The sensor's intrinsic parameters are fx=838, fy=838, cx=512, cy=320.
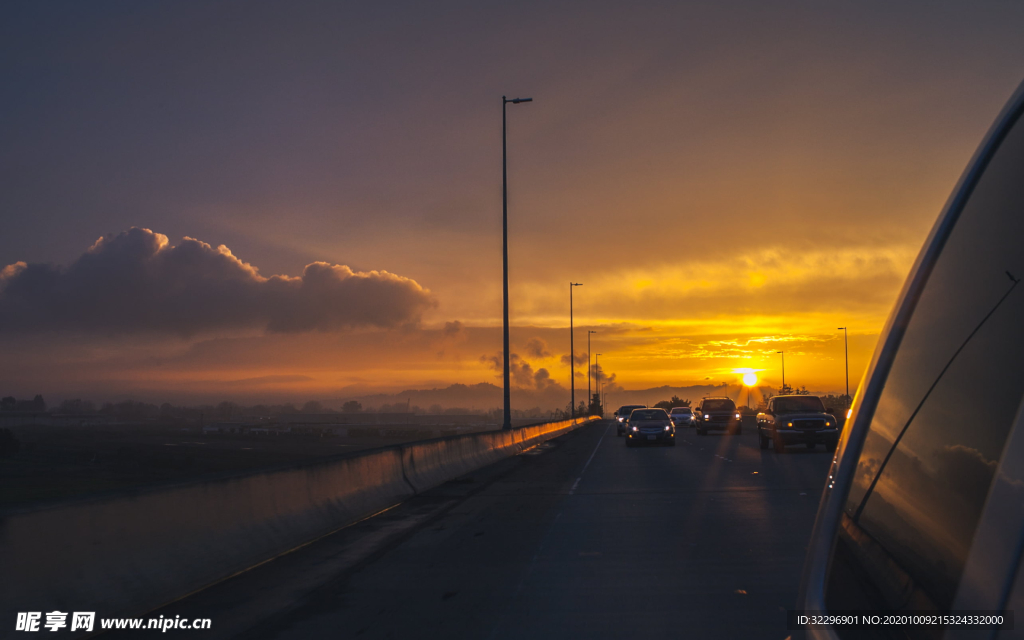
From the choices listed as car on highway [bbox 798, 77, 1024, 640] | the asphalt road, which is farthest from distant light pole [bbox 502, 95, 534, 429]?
car on highway [bbox 798, 77, 1024, 640]

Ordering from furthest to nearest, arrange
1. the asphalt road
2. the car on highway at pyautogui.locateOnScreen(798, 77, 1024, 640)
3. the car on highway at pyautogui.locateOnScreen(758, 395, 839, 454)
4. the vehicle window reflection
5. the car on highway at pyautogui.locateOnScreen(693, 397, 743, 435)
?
the car on highway at pyautogui.locateOnScreen(693, 397, 743, 435) < the car on highway at pyautogui.locateOnScreen(758, 395, 839, 454) < the asphalt road < the vehicle window reflection < the car on highway at pyautogui.locateOnScreen(798, 77, 1024, 640)

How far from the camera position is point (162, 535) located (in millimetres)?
7316

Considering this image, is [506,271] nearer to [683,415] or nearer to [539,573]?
[539,573]

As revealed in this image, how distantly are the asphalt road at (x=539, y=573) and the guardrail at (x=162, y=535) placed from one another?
293 millimetres

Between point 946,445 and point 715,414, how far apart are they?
51.3 m

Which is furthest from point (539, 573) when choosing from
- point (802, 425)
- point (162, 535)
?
point (802, 425)

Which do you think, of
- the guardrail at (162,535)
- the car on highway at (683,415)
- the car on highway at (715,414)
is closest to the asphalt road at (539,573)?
the guardrail at (162,535)

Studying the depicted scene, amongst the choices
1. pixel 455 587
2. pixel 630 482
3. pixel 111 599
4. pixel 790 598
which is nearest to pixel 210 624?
pixel 111 599

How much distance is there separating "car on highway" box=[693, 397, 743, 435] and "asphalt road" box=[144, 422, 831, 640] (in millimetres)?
36309

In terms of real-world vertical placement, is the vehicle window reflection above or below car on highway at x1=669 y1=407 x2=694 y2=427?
above

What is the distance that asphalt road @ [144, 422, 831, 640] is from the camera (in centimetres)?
644

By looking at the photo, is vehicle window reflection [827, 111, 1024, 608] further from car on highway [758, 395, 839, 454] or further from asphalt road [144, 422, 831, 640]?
car on highway [758, 395, 839, 454]

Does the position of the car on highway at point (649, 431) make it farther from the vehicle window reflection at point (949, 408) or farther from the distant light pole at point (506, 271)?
the vehicle window reflection at point (949, 408)

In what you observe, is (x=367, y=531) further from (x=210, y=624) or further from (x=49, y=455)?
(x=49, y=455)
